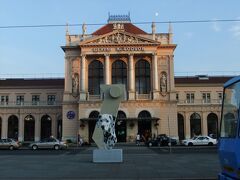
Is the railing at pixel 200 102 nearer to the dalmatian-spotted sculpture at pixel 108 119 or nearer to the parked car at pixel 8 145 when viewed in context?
the parked car at pixel 8 145

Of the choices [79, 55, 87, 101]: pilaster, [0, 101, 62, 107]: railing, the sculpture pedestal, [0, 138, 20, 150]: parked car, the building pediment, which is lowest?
[0, 138, 20, 150]: parked car

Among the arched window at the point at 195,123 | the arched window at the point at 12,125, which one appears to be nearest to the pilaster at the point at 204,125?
the arched window at the point at 195,123

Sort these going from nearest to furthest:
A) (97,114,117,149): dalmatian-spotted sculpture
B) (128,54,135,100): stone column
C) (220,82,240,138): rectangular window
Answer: (220,82,240,138): rectangular window → (97,114,117,149): dalmatian-spotted sculpture → (128,54,135,100): stone column

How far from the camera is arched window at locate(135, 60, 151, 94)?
70000mm

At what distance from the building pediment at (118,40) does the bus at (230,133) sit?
58304 millimetres

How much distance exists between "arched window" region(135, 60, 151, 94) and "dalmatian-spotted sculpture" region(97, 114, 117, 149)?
147ft

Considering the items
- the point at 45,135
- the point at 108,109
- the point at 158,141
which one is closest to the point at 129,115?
the point at 158,141

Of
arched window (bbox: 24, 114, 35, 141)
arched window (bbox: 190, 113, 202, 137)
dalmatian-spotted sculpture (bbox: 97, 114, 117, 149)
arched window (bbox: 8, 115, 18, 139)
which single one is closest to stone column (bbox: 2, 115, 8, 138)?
arched window (bbox: 8, 115, 18, 139)

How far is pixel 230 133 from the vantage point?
9.71 metres

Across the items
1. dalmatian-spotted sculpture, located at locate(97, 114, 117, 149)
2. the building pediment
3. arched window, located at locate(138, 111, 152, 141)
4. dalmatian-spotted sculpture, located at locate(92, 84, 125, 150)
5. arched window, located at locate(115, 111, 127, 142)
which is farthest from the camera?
the building pediment

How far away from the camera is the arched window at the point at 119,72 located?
7012 cm

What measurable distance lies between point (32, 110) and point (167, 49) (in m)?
30.8

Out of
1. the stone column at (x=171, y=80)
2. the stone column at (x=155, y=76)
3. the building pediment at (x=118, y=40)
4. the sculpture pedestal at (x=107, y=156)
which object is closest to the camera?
the sculpture pedestal at (x=107, y=156)

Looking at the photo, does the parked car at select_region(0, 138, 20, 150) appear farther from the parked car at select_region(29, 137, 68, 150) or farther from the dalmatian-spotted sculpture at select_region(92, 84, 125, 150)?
the dalmatian-spotted sculpture at select_region(92, 84, 125, 150)
